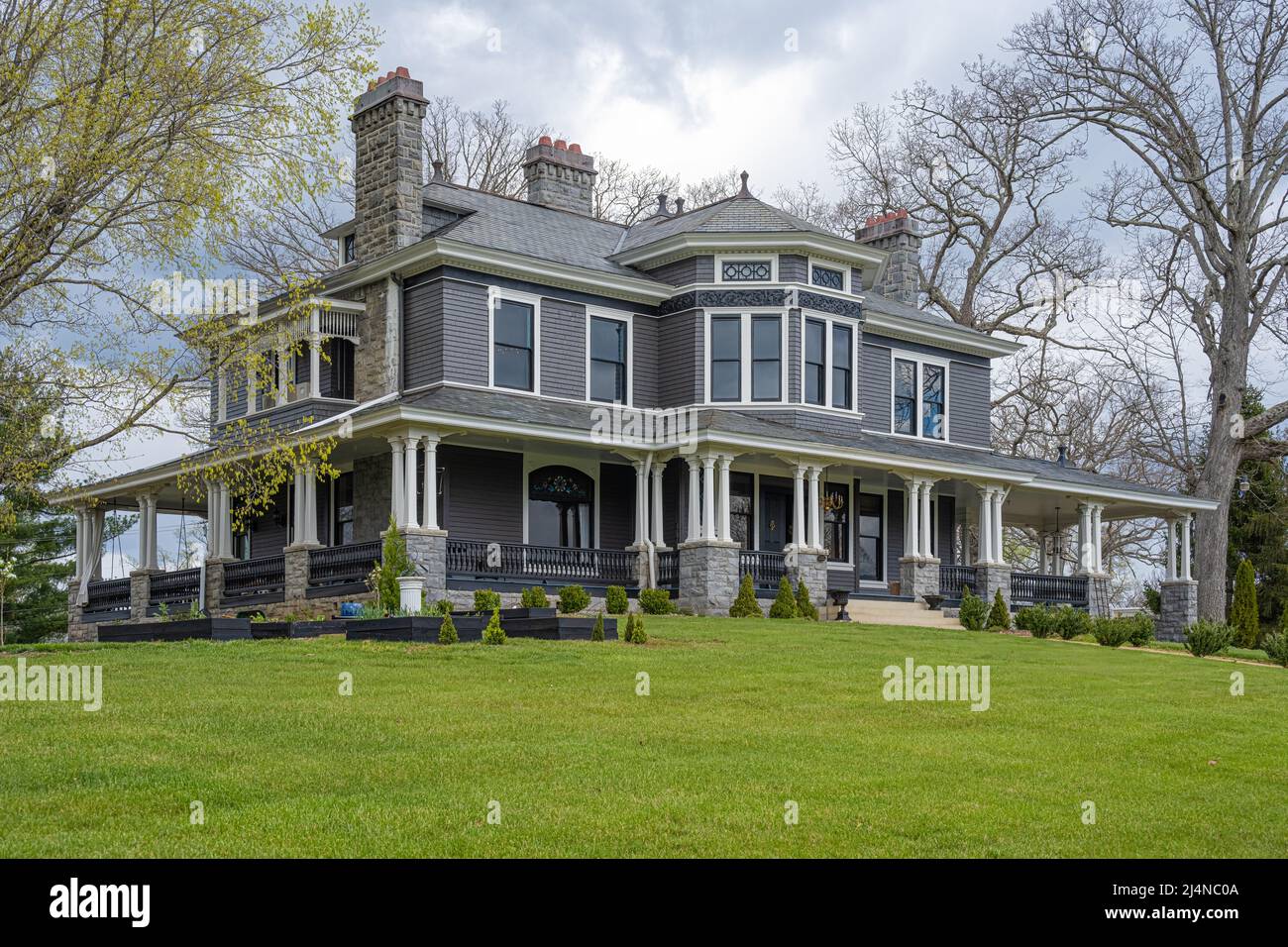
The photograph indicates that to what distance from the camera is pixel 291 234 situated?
4181 cm

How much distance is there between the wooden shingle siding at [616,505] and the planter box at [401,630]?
909 cm

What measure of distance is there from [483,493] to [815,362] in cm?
733

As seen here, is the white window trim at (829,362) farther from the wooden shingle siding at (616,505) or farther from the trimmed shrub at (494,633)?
the trimmed shrub at (494,633)

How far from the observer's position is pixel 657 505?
27.1 meters

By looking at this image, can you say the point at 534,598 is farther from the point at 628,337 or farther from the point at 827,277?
the point at 827,277

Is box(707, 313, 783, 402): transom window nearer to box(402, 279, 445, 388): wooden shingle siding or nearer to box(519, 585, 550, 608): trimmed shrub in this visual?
box(402, 279, 445, 388): wooden shingle siding

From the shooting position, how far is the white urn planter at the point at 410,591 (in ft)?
73.1

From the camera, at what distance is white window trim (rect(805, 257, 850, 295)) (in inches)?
1136

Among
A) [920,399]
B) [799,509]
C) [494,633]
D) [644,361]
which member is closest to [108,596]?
[644,361]

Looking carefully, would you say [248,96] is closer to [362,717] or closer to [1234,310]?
[362,717]

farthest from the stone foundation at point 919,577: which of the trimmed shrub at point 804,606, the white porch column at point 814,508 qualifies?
the trimmed shrub at point 804,606
